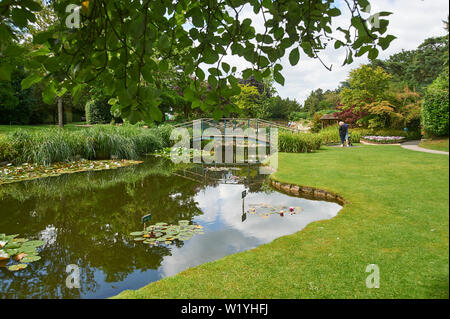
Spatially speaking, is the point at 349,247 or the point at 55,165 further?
the point at 55,165

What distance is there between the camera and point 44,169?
830 centimetres

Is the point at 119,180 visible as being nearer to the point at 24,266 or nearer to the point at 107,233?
the point at 107,233

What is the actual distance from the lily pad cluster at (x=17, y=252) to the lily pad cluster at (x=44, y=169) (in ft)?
14.2

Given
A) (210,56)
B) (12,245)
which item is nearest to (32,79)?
(210,56)

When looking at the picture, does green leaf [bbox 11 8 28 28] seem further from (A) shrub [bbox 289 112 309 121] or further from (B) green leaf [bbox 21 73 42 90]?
(A) shrub [bbox 289 112 309 121]

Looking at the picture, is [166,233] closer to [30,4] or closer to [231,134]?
[30,4]

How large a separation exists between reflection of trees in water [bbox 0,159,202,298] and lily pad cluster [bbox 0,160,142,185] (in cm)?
91

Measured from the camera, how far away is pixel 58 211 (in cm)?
520

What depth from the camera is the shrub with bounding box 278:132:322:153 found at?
12680mm

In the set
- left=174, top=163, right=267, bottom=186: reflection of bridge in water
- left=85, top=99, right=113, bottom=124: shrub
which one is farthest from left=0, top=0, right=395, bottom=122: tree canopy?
left=85, top=99, right=113, bottom=124: shrub

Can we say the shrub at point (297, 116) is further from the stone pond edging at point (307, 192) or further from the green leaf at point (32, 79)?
Answer: the green leaf at point (32, 79)

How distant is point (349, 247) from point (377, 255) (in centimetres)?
39

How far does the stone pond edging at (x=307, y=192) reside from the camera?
5410 mm
